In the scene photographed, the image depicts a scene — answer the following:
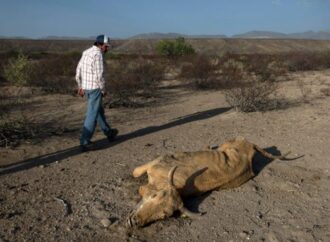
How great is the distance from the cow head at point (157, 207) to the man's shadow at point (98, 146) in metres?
2.88

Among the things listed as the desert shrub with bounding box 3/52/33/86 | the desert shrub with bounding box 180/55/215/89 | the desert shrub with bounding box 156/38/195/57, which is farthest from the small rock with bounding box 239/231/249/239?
the desert shrub with bounding box 156/38/195/57

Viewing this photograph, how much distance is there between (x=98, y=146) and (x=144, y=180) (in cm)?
238

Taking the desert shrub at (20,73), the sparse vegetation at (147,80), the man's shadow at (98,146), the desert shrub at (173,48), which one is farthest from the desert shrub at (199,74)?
the desert shrub at (173,48)

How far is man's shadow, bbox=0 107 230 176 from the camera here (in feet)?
24.3

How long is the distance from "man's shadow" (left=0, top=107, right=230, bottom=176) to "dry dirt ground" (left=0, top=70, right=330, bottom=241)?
0.02 metres

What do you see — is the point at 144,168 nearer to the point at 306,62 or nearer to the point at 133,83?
the point at 133,83

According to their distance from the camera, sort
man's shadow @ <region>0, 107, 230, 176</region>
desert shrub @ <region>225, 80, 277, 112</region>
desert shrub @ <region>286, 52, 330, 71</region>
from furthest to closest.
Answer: desert shrub @ <region>286, 52, 330, 71</region> < desert shrub @ <region>225, 80, 277, 112</region> < man's shadow @ <region>0, 107, 230, 176</region>

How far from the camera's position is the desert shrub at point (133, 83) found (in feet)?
44.0

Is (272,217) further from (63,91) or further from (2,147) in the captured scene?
(63,91)

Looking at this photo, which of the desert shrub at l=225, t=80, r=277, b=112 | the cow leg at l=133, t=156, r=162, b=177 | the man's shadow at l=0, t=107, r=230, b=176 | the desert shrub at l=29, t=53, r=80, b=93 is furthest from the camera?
the desert shrub at l=29, t=53, r=80, b=93

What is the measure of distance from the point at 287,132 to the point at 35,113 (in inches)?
247

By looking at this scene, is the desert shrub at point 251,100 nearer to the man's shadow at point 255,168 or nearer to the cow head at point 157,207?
the man's shadow at point 255,168

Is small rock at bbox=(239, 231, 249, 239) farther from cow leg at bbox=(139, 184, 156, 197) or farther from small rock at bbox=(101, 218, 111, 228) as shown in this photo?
small rock at bbox=(101, 218, 111, 228)

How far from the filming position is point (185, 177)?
569cm
